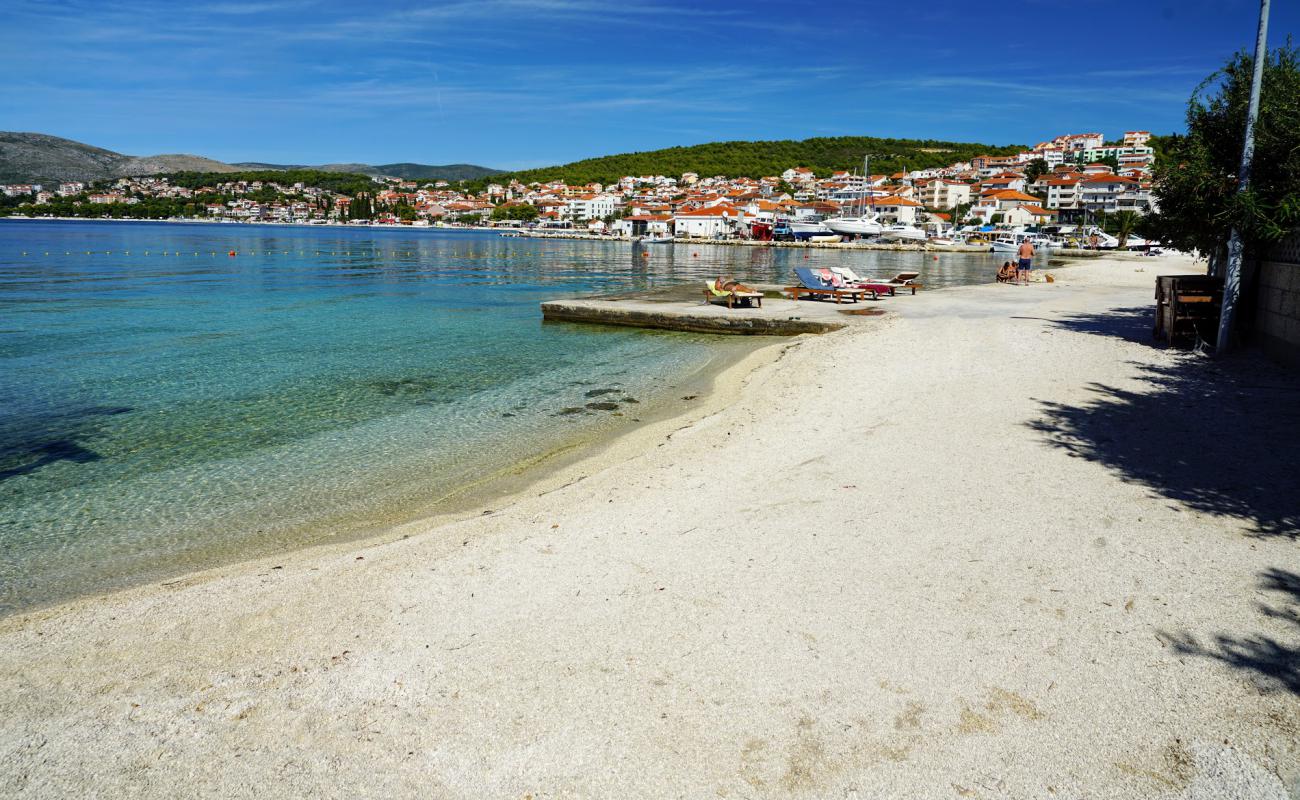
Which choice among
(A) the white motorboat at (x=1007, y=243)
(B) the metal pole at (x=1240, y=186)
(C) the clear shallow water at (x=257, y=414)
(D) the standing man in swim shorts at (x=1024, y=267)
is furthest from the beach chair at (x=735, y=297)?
(A) the white motorboat at (x=1007, y=243)

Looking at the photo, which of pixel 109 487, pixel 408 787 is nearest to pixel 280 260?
pixel 109 487

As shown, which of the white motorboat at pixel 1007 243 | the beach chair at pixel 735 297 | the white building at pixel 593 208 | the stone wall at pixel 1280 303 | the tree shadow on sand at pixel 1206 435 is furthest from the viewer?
the white building at pixel 593 208

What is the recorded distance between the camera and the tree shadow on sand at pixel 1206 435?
5938mm

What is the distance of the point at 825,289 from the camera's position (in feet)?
75.7

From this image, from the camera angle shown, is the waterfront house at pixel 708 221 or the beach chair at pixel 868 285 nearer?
the beach chair at pixel 868 285

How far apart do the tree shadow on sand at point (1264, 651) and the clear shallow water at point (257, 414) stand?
20.5 feet

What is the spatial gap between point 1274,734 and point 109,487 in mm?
9789

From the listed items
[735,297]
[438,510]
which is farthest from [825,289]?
[438,510]

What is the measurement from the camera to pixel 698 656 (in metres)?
4.00

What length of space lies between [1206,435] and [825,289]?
1589cm

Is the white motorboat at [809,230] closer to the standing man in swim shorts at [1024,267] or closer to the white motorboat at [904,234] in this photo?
the white motorboat at [904,234]

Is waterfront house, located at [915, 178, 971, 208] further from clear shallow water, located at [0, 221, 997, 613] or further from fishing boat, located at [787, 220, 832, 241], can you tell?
clear shallow water, located at [0, 221, 997, 613]

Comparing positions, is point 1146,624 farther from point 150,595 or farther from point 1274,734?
point 150,595

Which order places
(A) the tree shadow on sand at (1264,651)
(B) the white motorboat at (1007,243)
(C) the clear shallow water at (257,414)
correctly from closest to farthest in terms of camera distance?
(A) the tree shadow on sand at (1264,651) < (C) the clear shallow water at (257,414) < (B) the white motorboat at (1007,243)
